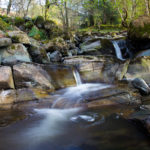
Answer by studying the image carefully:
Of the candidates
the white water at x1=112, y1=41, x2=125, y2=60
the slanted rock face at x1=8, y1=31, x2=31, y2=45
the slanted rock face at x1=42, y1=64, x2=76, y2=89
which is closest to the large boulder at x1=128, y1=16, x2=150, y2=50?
the white water at x1=112, y1=41, x2=125, y2=60

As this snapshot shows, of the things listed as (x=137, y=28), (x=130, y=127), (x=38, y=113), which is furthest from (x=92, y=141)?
(x=137, y=28)

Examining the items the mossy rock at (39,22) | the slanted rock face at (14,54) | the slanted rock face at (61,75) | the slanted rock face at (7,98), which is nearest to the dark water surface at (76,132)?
the slanted rock face at (7,98)

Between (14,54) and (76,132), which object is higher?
(14,54)

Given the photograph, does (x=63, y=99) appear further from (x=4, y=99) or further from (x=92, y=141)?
(x=92, y=141)

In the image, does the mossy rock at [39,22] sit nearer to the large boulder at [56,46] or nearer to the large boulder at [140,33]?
the large boulder at [56,46]

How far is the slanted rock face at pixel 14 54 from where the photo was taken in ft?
22.3

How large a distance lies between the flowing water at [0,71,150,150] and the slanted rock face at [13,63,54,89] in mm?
1530

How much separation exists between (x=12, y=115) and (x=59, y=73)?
347cm

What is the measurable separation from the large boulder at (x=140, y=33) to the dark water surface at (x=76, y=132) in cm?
745

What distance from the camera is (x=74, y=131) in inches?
139

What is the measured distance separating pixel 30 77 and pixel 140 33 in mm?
8369

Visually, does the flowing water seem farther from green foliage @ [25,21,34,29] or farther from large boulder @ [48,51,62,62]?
green foliage @ [25,21,34,29]

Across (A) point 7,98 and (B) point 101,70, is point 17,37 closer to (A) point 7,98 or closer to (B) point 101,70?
(A) point 7,98

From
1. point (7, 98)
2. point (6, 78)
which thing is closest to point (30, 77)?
point (6, 78)
